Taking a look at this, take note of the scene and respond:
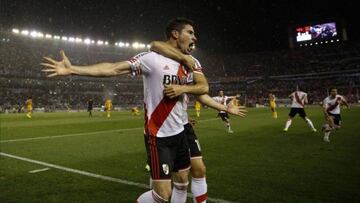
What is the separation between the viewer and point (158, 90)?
3.44 m

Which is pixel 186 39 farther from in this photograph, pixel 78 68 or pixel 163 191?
pixel 163 191

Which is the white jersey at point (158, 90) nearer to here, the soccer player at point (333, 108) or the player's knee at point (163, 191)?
the player's knee at point (163, 191)

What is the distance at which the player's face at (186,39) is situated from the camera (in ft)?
11.7

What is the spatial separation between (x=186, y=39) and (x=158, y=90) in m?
0.65

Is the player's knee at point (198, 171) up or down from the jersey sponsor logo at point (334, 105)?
down

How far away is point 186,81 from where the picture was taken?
3.62 meters

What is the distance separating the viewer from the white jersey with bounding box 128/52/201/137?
11.3 feet

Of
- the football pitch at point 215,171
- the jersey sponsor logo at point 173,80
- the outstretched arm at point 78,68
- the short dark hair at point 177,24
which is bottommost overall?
the football pitch at point 215,171

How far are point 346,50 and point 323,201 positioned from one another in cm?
7510

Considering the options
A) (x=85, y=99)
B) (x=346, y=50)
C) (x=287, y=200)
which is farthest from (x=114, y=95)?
(x=287, y=200)

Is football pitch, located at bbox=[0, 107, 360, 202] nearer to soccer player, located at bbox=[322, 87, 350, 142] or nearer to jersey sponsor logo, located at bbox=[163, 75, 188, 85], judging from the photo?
soccer player, located at bbox=[322, 87, 350, 142]

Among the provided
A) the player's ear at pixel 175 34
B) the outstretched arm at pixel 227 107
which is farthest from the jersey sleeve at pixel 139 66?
the outstretched arm at pixel 227 107

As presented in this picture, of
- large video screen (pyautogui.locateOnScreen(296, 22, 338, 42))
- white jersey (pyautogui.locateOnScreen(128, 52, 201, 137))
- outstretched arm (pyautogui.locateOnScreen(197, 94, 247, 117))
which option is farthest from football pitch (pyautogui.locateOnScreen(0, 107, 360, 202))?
large video screen (pyautogui.locateOnScreen(296, 22, 338, 42))

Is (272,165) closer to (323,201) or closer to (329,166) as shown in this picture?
(329,166)
